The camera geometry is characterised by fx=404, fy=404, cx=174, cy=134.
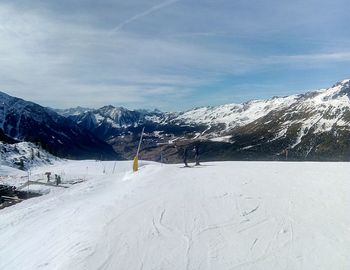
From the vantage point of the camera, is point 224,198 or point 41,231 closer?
point 41,231

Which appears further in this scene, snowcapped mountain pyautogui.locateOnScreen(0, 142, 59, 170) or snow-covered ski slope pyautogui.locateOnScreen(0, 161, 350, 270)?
snowcapped mountain pyautogui.locateOnScreen(0, 142, 59, 170)

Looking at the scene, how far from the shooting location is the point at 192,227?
12.6 m

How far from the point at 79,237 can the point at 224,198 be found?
244 inches

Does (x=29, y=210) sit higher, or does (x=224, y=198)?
(x=224, y=198)

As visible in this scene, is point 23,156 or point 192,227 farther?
point 23,156

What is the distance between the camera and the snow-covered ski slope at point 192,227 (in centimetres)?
1026

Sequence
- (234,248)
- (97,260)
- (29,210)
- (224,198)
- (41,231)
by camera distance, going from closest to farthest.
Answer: (97,260) < (234,248) < (41,231) < (224,198) < (29,210)

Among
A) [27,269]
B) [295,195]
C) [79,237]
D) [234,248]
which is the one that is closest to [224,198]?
[295,195]

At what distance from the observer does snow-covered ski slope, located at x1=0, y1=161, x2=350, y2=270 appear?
10258mm

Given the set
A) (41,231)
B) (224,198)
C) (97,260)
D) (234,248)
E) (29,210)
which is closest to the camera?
(97,260)

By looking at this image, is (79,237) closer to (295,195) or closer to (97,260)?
(97,260)

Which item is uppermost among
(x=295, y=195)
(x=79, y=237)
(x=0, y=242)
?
(x=295, y=195)

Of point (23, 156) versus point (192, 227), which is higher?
point (23, 156)

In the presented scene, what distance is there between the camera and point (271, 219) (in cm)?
1315
